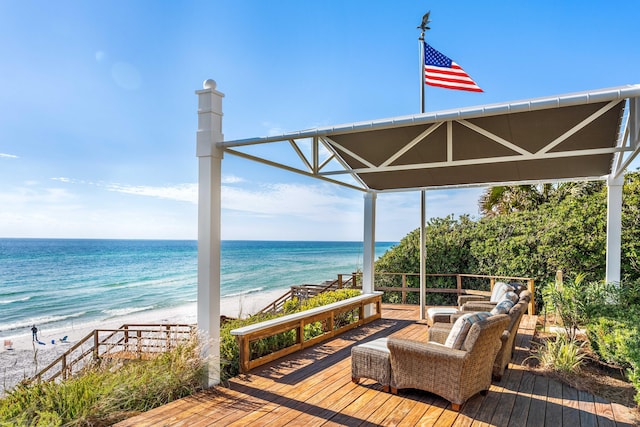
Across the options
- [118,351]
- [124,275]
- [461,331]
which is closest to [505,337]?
[461,331]

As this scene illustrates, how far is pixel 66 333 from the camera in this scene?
60.5 feet

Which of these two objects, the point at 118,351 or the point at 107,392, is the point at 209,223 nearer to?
the point at 107,392

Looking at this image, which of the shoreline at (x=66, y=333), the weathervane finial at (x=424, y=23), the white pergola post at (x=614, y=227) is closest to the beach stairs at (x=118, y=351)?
the shoreline at (x=66, y=333)

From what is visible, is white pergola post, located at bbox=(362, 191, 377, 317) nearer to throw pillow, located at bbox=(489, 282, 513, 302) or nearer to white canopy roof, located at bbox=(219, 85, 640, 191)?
white canopy roof, located at bbox=(219, 85, 640, 191)

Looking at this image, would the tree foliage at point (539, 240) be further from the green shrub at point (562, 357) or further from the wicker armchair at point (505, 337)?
the wicker armchair at point (505, 337)

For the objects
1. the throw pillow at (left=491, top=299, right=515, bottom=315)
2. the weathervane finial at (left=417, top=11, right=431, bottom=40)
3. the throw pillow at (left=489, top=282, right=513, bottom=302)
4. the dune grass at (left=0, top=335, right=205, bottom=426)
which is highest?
the weathervane finial at (left=417, top=11, right=431, bottom=40)

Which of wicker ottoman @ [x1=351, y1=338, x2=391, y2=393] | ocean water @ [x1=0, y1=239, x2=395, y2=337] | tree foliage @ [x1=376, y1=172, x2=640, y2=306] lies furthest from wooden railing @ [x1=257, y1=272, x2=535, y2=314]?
ocean water @ [x1=0, y1=239, x2=395, y2=337]

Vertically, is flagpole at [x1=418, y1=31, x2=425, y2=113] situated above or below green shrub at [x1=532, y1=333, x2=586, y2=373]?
above

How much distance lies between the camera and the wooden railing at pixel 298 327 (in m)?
4.43

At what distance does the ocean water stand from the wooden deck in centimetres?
1464

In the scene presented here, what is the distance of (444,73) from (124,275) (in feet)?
117

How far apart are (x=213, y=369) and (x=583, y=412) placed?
11.2 feet

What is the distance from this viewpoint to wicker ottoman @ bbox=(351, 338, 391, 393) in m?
3.87

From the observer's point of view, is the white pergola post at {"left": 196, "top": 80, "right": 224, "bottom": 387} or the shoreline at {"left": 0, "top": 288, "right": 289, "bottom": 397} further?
the shoreline at {"left": 0, "top": 288, "right": 289, "bottom": 397}
